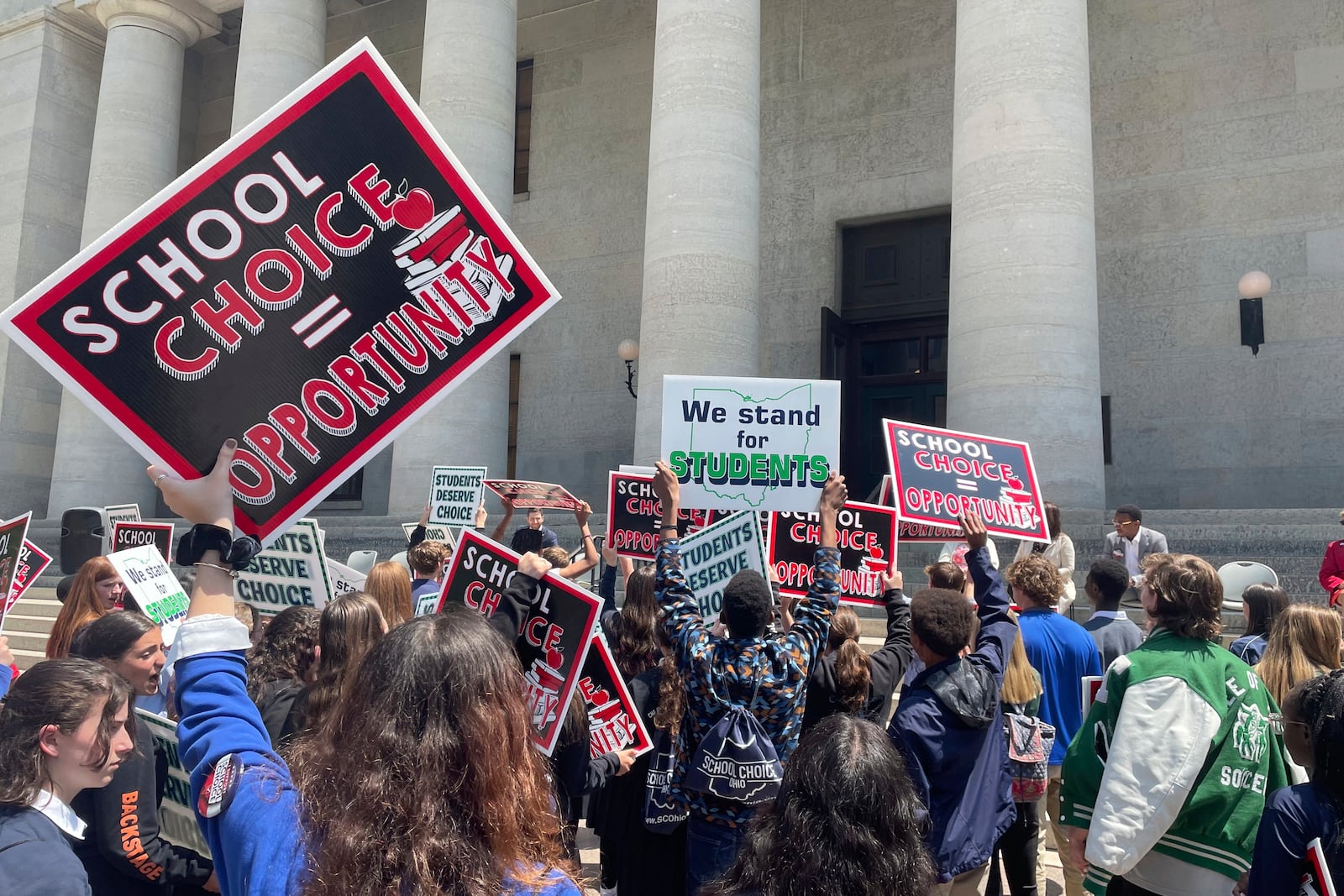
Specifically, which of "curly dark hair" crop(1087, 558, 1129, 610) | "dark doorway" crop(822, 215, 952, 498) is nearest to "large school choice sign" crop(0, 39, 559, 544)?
"curly dark hair" crop(1087, 558, 1129, 610)

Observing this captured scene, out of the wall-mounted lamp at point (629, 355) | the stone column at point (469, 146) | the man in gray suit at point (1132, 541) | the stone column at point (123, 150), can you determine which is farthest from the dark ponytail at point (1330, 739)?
the stone column at point (123, 150)

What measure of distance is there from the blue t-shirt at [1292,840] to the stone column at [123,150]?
18.8 metres

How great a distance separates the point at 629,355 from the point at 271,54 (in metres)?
7.52

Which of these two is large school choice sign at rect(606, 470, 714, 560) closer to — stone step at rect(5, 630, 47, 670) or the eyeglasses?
the eyeglasses

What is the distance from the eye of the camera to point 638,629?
4523 millimetres

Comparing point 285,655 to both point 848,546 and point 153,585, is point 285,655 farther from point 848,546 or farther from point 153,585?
point 848,546

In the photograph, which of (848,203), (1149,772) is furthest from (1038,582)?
(848,203)

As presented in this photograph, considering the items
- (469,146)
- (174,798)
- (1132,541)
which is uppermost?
(469,146)

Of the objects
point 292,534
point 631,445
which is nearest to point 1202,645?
point 292,534

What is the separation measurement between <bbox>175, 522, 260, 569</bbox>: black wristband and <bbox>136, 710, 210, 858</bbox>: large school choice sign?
35.8 inches

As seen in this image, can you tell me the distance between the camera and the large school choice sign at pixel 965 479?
692cm

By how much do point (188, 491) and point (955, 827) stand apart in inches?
111

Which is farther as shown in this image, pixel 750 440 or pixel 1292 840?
pixel 750 440

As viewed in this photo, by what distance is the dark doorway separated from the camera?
1702 centimetres
